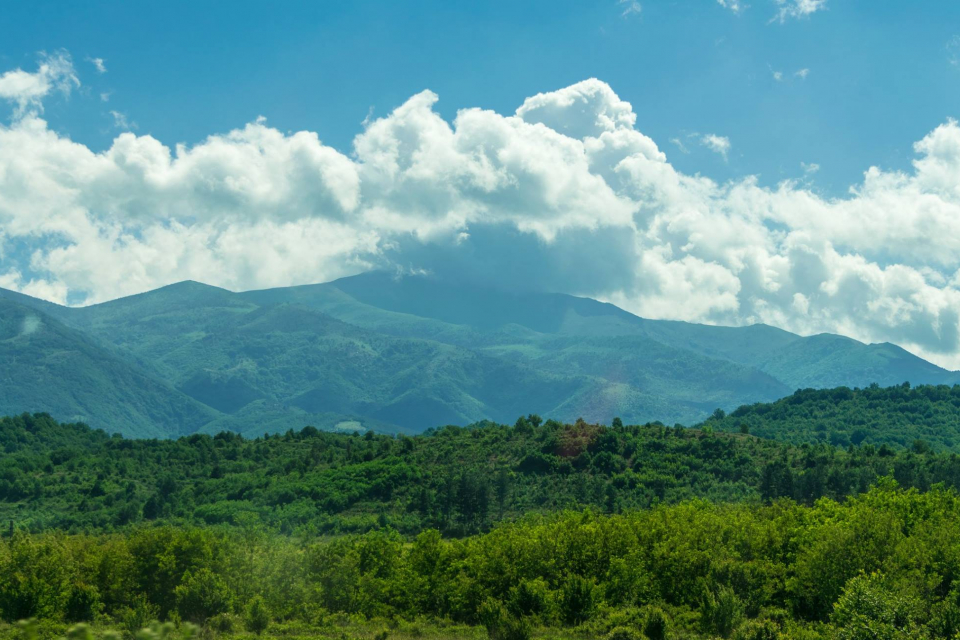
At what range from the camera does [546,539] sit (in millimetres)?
72625

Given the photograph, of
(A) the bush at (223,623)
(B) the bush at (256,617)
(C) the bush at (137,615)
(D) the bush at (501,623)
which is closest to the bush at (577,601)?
(D) the bush at (501,623)

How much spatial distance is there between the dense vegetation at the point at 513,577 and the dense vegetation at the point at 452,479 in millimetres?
58922

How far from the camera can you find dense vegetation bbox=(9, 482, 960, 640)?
202 ft

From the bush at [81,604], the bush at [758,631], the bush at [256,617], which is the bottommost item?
the bush at [81,604]

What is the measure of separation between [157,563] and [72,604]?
6765 mm

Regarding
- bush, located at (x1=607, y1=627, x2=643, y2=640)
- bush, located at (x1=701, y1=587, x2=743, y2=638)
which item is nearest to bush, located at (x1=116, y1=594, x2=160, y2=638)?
bush, located at (x1=607, y1=627, x2=643, y2=640)

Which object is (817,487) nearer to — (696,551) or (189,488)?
(696,551)

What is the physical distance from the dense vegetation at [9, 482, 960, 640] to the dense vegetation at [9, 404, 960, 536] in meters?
58.9

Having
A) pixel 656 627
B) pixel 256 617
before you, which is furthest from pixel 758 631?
pixel 256 617

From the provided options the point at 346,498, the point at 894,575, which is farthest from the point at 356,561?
the point at 346,498

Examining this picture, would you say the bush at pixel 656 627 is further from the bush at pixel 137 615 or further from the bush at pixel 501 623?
the bush at pixel 137 615

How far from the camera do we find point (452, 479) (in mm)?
157875

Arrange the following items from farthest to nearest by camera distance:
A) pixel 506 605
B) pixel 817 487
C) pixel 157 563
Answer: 1. pixel 817 487
2. pixel 157 563
3. pixel 506 605

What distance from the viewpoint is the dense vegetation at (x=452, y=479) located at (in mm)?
142625
